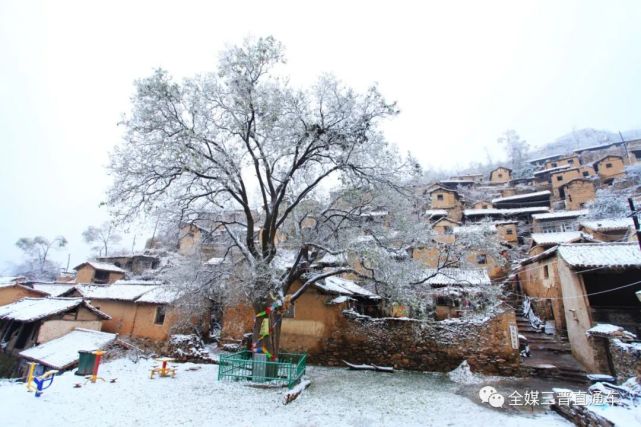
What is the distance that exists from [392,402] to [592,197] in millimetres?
40594

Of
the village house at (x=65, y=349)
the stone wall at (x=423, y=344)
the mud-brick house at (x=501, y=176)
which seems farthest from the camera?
Result: the mud-brick house at (x=501, y=176)

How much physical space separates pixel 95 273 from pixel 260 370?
33275mm

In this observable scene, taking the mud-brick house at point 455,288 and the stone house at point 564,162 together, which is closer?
the mud-brick house at point 455,288

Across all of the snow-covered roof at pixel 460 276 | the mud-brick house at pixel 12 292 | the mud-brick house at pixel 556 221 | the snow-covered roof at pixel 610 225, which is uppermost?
the mud-brick house at pixel 556 221

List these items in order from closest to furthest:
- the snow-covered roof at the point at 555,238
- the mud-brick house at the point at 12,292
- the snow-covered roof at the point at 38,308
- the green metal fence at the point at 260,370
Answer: the green metal fence at the point at 260,370
the snow-covered roof at the point at 38,308
the snow-covered roof at the point at 555,238
the mud-brick house at the point at 12,292

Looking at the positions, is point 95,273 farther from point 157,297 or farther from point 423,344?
point 423,344

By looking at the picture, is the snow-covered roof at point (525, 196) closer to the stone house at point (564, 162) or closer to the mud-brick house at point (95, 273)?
the stone house at point (564, 162)

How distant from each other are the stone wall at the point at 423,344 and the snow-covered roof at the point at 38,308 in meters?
14.6

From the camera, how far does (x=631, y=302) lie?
1570 centimetres

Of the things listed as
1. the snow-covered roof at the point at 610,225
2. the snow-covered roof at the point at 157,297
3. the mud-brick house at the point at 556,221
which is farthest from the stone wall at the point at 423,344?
the mud-brick house at the point at 556,221

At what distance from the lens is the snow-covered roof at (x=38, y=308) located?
55.6ft

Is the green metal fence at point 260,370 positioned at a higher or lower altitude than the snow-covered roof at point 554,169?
lower

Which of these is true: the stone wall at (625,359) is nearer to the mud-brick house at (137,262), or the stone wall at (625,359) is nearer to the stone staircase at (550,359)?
the stone staircase at (550,359)

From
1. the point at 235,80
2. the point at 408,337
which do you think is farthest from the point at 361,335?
the point at 235,80
